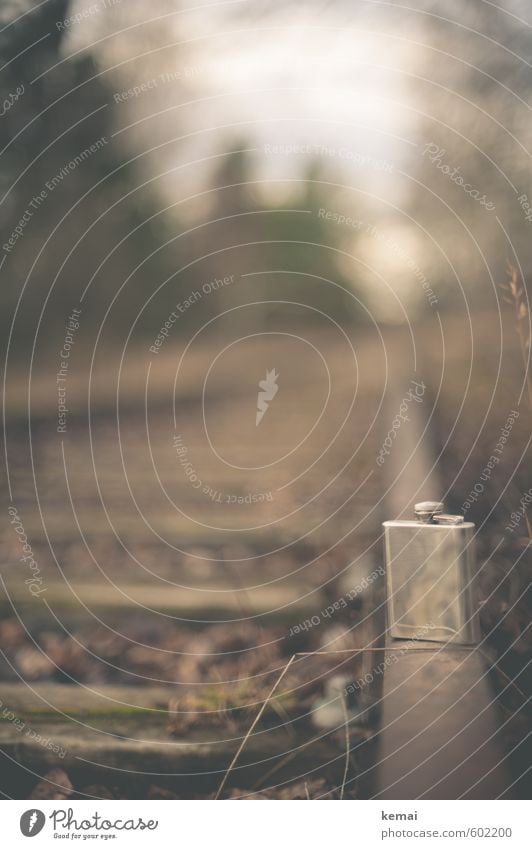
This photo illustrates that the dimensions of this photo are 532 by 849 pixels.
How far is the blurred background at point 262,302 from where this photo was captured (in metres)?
2.21

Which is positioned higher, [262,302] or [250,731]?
[262,302]

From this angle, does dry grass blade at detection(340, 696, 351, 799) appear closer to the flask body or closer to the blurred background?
the blurred background

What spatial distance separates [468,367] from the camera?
2955 millimetres

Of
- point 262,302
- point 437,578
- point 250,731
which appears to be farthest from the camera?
point 262,302

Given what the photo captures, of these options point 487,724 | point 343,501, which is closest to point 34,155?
point 343,501

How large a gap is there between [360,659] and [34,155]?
10.1 ft

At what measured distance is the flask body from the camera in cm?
169

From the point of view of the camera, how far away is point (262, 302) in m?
3.19

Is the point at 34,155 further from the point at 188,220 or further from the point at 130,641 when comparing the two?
the point at 130,641

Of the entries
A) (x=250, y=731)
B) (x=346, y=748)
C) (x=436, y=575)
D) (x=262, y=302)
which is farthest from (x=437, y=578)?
(x=262, y=302)

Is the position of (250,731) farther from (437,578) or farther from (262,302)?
(262,302)

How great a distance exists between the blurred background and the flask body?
147 mm

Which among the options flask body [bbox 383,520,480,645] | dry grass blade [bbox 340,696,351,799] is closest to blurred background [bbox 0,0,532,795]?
dry grass blade [bbox 340,696,351,799]

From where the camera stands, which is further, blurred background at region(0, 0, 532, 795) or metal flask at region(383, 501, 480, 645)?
blurred background at region(0, 0, 532, 795)
